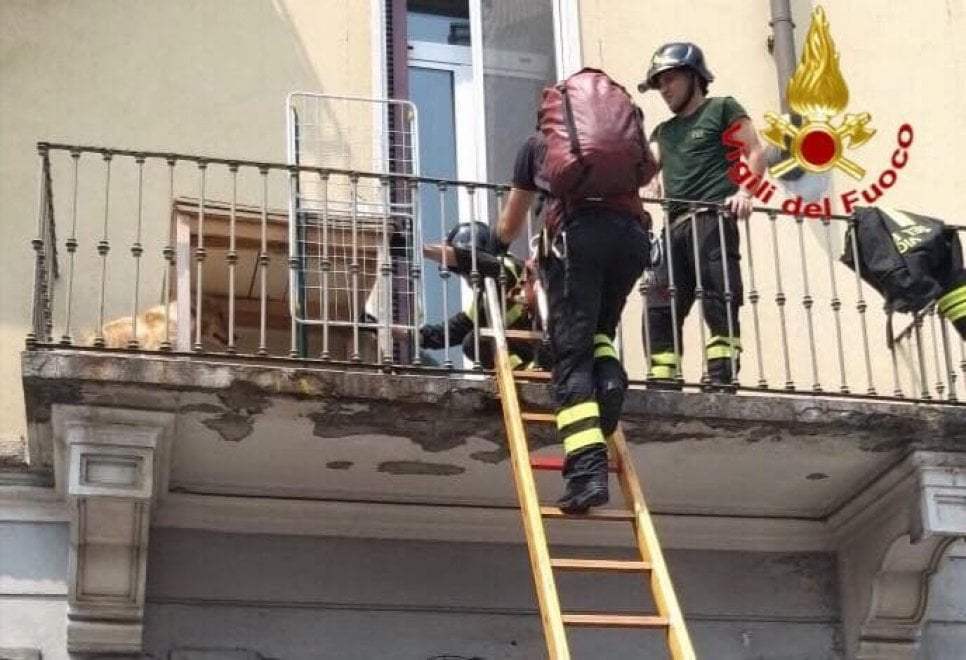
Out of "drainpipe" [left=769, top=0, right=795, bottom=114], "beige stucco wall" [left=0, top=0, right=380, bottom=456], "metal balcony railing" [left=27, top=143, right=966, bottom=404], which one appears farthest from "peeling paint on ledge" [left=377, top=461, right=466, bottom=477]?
"drainpipe" [left=769, top=0, right=795, bottom=114]

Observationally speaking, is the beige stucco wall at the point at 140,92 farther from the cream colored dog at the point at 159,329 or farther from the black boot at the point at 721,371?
the black boot at the point at 721,371

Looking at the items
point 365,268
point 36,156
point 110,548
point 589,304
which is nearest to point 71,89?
point 36,156

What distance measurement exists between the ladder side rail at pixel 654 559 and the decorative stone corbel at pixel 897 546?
4.37ft

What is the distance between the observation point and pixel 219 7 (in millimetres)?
8883

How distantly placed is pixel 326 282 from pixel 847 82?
3339mm

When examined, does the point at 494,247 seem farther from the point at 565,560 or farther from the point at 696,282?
the point at 565,560

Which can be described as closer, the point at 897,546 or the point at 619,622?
the point at 619,622

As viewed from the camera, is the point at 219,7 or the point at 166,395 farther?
the point at 219,7

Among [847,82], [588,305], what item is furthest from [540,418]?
[847,82]

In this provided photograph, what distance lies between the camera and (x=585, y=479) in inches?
256

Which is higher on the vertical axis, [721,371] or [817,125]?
[817,125]

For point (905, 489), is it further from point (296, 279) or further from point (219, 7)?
point (219, 7)

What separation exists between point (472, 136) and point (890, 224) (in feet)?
7.04

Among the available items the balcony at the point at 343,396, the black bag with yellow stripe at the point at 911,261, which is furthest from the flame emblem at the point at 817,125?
the black bag with yellow stripe at the point at 911,261
